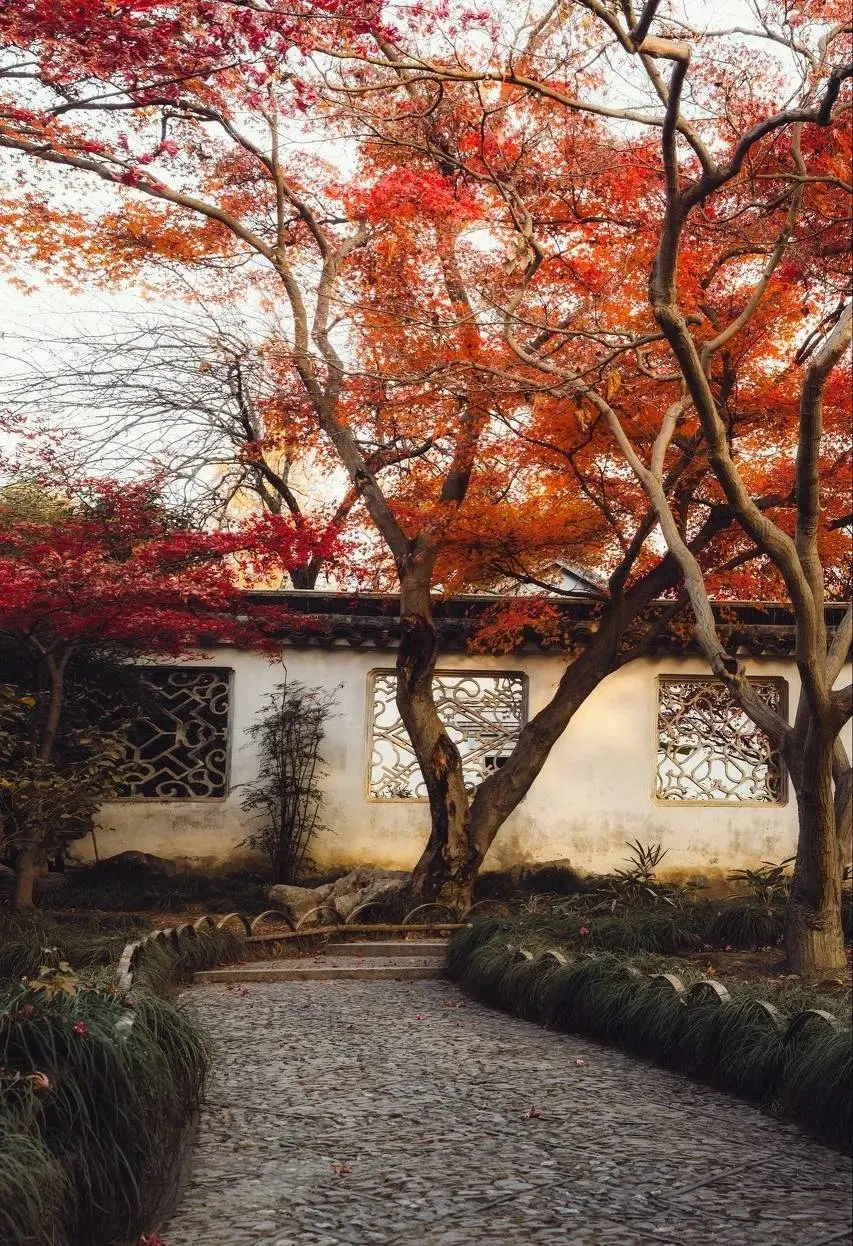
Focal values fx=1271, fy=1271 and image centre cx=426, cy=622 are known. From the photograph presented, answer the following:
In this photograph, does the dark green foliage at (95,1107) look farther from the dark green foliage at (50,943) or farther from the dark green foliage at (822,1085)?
the dark green foliage at (50,943)

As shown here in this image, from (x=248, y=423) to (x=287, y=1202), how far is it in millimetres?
10953

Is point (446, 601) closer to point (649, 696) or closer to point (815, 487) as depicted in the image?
point (649, 696)

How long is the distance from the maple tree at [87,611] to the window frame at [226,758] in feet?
1.44

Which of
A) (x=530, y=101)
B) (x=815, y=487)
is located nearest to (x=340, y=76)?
(x=530, y=101)

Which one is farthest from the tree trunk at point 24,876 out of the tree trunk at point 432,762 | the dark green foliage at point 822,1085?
the dark green foliage at point 822,1085

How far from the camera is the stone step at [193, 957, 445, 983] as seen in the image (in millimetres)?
8188

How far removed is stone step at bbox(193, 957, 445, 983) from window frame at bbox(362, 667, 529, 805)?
3.65m

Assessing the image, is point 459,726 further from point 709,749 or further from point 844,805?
point 844,805

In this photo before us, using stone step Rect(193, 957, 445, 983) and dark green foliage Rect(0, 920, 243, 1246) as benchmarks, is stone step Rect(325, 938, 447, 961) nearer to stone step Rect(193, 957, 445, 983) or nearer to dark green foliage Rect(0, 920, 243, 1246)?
stone step Rect(193, 957, 445, 983)

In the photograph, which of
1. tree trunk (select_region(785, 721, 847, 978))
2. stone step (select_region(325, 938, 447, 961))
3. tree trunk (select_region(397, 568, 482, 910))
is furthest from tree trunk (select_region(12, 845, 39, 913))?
tree trunk (select_region(785, 721, 847, 978))

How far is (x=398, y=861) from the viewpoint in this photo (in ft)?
40.9

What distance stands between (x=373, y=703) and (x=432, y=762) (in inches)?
87.8

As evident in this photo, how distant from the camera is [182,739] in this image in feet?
40.9

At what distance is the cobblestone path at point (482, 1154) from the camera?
11.7 feet
